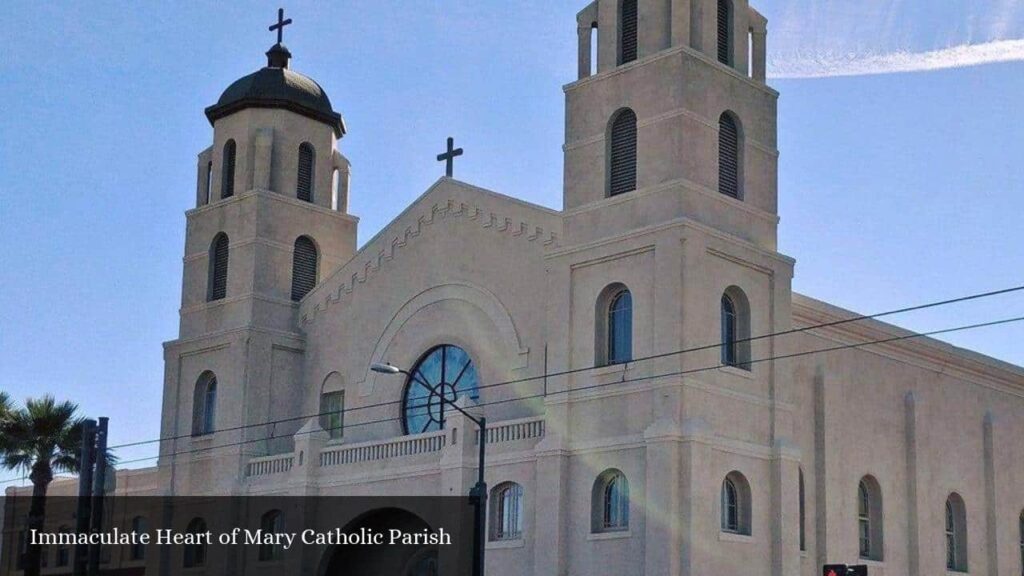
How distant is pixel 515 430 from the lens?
117 feet

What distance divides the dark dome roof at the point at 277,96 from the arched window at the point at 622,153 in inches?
507

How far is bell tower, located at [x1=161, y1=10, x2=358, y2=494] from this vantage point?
42.8m

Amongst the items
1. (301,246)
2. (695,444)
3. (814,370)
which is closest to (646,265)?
(695,444)

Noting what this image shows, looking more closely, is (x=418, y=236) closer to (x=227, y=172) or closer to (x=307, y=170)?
(x=307, y=170)

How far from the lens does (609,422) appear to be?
33312 mm

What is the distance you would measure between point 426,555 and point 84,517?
30.9ft

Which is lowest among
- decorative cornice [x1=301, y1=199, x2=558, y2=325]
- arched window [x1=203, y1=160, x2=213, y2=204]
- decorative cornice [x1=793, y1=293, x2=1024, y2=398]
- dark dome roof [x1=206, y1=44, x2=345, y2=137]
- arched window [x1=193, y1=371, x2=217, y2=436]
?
arched window [x1=193, y1=371, x2=217, y2=436]

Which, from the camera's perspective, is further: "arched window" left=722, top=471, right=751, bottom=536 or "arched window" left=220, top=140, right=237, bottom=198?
"arched window" left=220, top=140, right=237, bottom=198

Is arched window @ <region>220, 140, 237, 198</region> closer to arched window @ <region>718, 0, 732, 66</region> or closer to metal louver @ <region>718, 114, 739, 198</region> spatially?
arched window @ <region>718, 0, 732, 66</region>

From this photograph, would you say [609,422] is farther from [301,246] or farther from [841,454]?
[301,246]

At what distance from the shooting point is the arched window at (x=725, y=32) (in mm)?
35625

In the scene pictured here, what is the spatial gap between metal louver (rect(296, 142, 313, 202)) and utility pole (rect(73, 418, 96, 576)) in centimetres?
1328

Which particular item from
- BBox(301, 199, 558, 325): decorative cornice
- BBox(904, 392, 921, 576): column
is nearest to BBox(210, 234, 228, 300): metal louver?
BBox(301, 199, 558, 325): decorative cornice

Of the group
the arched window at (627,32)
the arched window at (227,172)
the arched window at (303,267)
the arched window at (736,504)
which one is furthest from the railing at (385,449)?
the arched window at (627,32)
